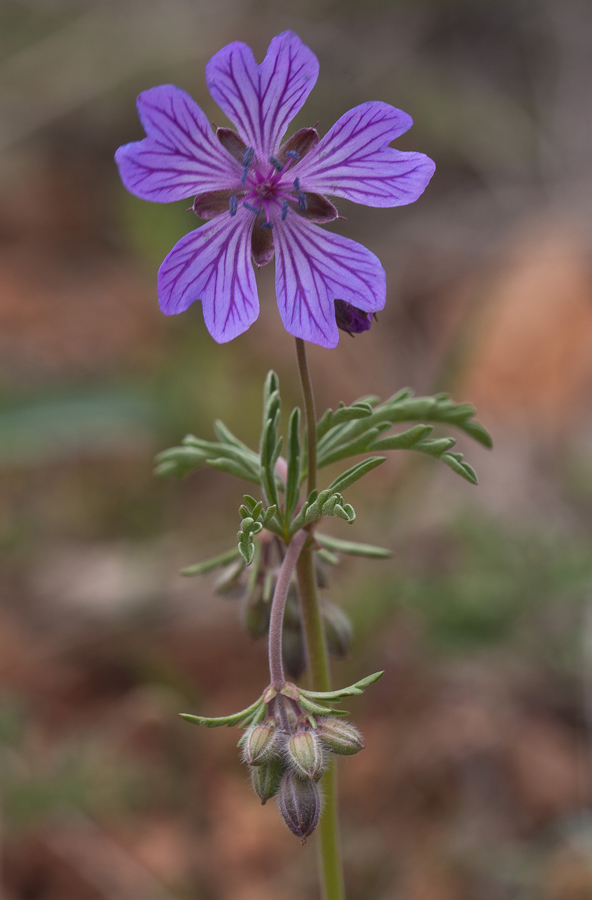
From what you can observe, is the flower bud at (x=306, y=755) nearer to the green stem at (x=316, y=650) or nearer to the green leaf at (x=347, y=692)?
the green leaf at (x=347, y=692)

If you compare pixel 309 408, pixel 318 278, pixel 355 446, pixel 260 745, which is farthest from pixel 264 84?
pixel 260 745

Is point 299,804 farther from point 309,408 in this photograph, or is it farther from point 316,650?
point 309,408

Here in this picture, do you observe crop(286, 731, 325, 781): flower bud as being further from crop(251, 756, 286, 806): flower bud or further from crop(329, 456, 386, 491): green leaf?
crop(329, 456, 386, 491): green leaf

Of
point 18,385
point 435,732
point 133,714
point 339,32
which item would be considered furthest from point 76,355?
point 339,32

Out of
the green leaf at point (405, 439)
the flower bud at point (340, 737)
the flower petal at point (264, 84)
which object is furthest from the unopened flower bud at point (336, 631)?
the flower petal at point (264, 84)

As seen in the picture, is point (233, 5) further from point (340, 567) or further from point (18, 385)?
point (340, 567)
